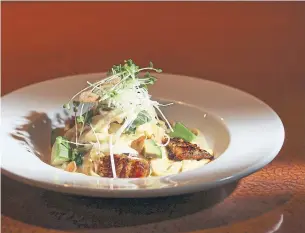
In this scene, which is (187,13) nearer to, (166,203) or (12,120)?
(12,120)

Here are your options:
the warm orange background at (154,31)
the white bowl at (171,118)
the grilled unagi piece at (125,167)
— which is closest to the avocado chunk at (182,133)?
the white bowl at (171,118)

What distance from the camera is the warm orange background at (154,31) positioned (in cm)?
226

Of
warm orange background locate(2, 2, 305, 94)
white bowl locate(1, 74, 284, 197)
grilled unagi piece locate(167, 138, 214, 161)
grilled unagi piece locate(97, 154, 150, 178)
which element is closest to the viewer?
white bowl locate(1, 74, 284, 197)

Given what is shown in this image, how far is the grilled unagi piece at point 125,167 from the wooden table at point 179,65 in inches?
2.9

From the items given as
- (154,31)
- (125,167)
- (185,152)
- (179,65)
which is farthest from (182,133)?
(154,31)

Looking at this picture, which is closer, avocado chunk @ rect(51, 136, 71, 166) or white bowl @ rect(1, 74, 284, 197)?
white bowl @ rect(1, 74, 284, 197)

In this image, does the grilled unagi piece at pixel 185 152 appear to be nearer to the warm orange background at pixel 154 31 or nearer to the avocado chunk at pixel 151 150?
the avocado chunk at pixel 151 150

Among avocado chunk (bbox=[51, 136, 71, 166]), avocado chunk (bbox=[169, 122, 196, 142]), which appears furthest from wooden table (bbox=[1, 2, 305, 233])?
avocado chunk (bbox=[169, 122, 196, 142])

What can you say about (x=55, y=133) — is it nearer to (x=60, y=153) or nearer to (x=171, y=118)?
(x=60, y=153)

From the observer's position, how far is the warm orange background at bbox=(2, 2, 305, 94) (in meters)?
2.26

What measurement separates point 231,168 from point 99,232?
298 millimetres

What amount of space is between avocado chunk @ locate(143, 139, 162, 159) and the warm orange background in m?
0.94

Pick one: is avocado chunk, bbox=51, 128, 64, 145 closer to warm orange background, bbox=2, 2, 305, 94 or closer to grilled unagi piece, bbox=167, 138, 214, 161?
grilled unagi piece, bbox=167, 138, 214, 161

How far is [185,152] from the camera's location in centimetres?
135
